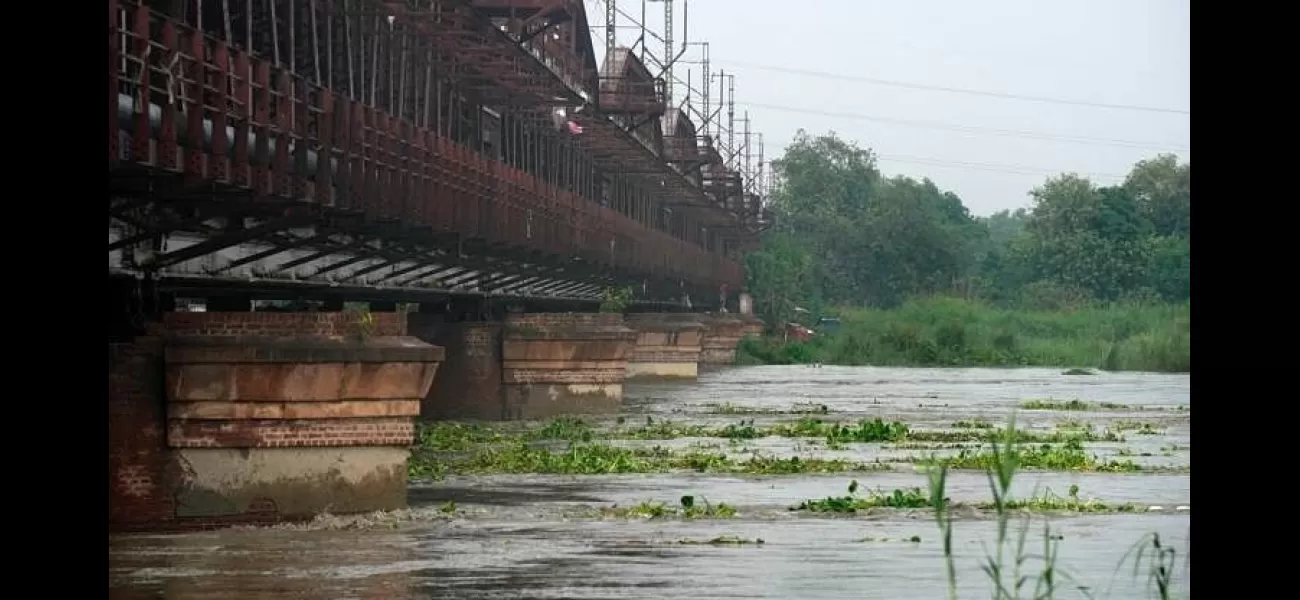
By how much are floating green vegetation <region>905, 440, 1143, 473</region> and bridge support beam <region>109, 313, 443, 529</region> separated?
8156 mm

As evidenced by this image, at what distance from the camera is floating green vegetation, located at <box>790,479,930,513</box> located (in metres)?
21.0

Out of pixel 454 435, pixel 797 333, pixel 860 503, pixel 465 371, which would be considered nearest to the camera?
pixel 860 503

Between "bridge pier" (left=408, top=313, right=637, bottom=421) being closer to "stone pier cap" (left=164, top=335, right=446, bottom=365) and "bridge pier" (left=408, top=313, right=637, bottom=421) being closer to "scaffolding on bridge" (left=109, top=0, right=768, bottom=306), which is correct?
"scaffolding on bridge" (left=109, top=0, right=768, bottom=306)

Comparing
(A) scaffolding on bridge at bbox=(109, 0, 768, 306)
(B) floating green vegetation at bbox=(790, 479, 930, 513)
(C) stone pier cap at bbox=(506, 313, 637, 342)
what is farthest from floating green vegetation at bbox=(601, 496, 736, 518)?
(C) stone pier cap at bbox=(506, 313, 637, 342)

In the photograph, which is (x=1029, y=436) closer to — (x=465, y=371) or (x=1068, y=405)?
(x=465, y=371)

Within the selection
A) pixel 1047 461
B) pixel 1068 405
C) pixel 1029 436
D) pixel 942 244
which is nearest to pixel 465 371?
pixel 1029 436

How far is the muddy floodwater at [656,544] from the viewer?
48.9 feet

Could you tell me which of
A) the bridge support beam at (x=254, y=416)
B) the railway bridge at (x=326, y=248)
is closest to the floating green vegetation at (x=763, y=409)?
the railway bridge at (x=326, y=248)

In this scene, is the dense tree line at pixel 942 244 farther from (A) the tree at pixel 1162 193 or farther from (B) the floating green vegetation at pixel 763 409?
(B) the floating green vegetation at pixel 763 409

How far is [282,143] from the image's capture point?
2248 cm

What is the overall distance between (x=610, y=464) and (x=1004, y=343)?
224ft

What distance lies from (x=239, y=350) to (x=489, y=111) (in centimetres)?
3118

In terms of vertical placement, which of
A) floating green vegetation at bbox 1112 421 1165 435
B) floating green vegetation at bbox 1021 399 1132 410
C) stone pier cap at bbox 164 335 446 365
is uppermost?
stone pier cap at bbox 164 335 446 365
